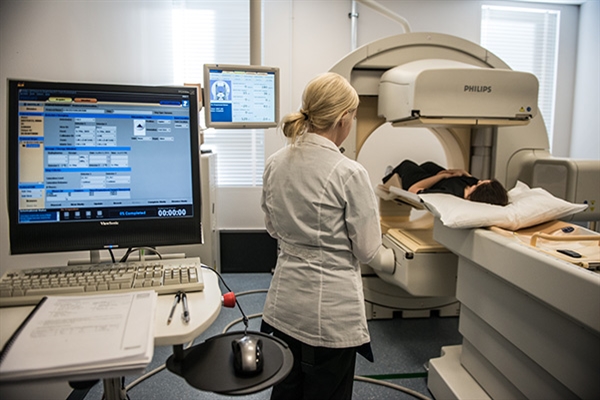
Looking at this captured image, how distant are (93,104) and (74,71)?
75cm

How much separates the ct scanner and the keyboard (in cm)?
99

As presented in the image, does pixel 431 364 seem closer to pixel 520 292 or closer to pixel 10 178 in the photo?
pixel 520 292

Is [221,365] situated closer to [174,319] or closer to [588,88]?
[174,319]

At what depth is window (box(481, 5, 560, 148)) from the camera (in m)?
3.57

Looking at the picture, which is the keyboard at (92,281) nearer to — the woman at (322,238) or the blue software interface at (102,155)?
the blue software interface at (102,155)

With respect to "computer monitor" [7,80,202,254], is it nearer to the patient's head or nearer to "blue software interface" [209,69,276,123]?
"blue software interface" [209,69,276,123]

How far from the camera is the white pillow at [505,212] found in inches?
61.9

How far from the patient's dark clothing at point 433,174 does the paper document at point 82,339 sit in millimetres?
1603

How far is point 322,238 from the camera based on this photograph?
4.23 feet

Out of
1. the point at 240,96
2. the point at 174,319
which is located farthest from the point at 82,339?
the point at 240,96

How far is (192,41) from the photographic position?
3346mm

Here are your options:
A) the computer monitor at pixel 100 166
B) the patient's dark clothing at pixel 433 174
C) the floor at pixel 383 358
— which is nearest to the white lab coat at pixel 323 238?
the computer monitor at pixel 100 166

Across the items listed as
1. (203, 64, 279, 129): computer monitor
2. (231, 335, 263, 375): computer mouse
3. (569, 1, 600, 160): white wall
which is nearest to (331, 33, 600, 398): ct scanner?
(203, 64, 279, 129): computer monitor

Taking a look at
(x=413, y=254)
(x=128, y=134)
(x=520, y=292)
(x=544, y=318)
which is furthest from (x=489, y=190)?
(x=128, y=134)
